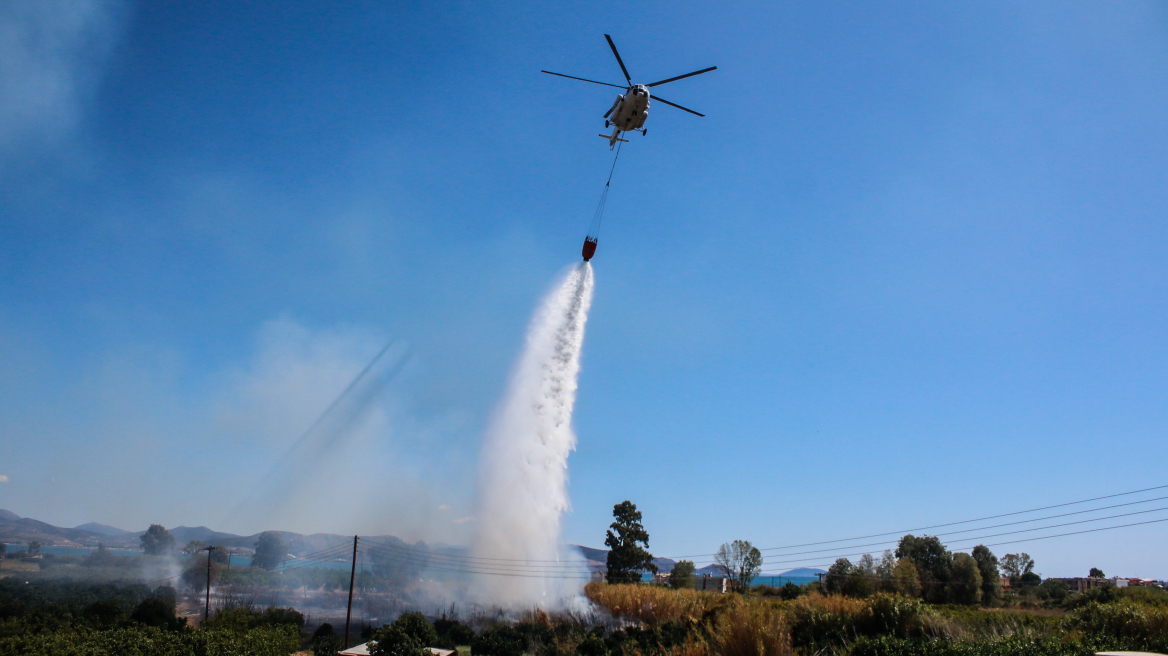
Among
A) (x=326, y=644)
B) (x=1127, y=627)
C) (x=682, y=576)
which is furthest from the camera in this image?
(x=682, y=576)

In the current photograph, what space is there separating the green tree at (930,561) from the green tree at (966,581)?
104 cm

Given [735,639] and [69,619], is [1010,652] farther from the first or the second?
[69,619]

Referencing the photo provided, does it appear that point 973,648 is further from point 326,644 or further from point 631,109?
point 326,644

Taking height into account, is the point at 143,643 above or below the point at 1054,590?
above

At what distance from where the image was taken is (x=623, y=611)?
50438 mm

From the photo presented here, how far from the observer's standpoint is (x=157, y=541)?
139125mm

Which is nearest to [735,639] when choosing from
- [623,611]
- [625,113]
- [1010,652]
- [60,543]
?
[1010,652]

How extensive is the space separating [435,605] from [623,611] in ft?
119

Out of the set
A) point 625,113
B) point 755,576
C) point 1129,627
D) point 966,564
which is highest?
point 625,113

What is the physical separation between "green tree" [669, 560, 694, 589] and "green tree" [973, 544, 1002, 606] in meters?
37.2

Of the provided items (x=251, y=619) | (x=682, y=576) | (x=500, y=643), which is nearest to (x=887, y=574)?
(x=682, y=576)

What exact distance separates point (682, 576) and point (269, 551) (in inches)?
3735

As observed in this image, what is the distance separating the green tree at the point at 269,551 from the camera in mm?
127062

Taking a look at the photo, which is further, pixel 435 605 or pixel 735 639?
pixel 435 605
